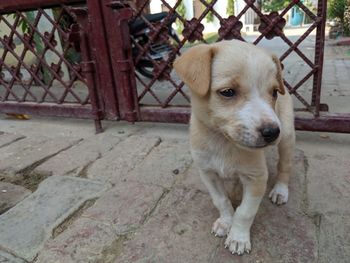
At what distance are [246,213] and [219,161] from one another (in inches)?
12.4

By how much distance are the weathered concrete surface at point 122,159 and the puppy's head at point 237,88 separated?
130 centimetres

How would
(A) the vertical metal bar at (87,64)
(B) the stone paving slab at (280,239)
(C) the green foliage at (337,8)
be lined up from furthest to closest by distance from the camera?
(C) the green foliage at (337,8)
(A) the vertical metal bar at (87,64)
(B) the stone paving slab at (280,239)

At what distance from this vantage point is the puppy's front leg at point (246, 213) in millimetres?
1807

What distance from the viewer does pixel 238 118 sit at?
159cm

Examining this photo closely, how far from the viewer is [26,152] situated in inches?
132

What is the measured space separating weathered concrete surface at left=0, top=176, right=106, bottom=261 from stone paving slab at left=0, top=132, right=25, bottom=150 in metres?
1.23

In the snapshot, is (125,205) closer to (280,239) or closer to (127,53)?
(280,239)

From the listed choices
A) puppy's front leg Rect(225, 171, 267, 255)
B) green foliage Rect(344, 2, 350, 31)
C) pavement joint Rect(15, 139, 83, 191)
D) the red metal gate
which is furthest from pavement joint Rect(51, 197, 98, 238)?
green foliage Rect(344, 2, 350, 31)

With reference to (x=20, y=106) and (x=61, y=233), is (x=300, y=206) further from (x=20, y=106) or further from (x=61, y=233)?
(x=20, y=106)

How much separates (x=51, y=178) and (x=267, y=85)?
6.35 ft

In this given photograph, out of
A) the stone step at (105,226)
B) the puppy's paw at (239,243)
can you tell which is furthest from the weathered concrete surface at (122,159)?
the puppy's paw at (239,243)

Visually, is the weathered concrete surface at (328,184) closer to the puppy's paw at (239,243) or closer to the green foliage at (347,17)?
the puppy's paw at (239,243)

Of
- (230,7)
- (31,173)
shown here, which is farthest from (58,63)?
(230,7)

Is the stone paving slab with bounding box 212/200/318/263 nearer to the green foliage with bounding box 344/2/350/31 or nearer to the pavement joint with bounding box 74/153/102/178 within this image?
the pavement joint with bounding box 74/153/102/178
